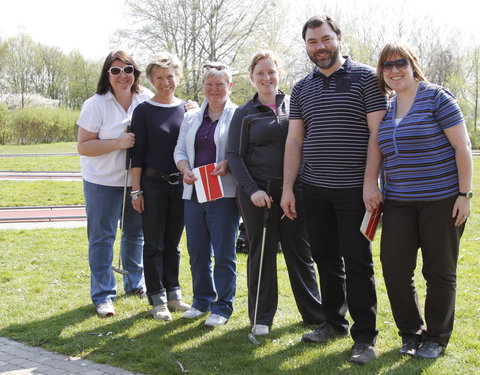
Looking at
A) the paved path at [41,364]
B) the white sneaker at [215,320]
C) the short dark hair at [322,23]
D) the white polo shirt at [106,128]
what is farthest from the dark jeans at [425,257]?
the white polo shirt at [106,128]

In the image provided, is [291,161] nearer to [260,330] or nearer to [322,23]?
[322,23]

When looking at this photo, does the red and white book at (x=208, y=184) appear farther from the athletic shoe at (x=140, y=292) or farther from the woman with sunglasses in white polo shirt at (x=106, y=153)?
the athletic shoe at (x=140, y=292)

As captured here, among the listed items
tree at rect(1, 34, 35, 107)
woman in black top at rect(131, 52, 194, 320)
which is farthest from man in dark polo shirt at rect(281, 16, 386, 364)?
tree at rect(1, 34, 35, 107)

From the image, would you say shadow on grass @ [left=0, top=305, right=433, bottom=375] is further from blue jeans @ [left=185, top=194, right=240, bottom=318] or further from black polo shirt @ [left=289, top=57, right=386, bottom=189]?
black polo shirt @ [left=289, top=57, right=386, bottom=189]

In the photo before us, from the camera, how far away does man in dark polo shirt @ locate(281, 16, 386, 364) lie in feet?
12.4

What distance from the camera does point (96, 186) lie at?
5.12 metres

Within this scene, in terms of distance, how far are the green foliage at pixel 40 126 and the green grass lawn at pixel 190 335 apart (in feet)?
97.4

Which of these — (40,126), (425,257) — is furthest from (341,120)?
(40,126)

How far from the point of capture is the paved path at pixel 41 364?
3945 mm

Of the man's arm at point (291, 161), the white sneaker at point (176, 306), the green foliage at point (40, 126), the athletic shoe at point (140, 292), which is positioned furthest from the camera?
the green foliage at point (40, 126)

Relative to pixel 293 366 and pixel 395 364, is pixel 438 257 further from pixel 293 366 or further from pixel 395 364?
pixel 293 366

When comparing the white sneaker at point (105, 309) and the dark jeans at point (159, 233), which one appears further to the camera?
the white sneaker at point (105, 309)

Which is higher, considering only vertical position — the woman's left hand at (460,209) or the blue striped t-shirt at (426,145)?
the blue striped t-shirt at (426,145)

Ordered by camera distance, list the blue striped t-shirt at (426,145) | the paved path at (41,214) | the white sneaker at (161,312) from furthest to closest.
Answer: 1. the paved path at (41,214)
2. the white sneaker at (161,312)
3. the blue striped t-shirt at (426,145)
